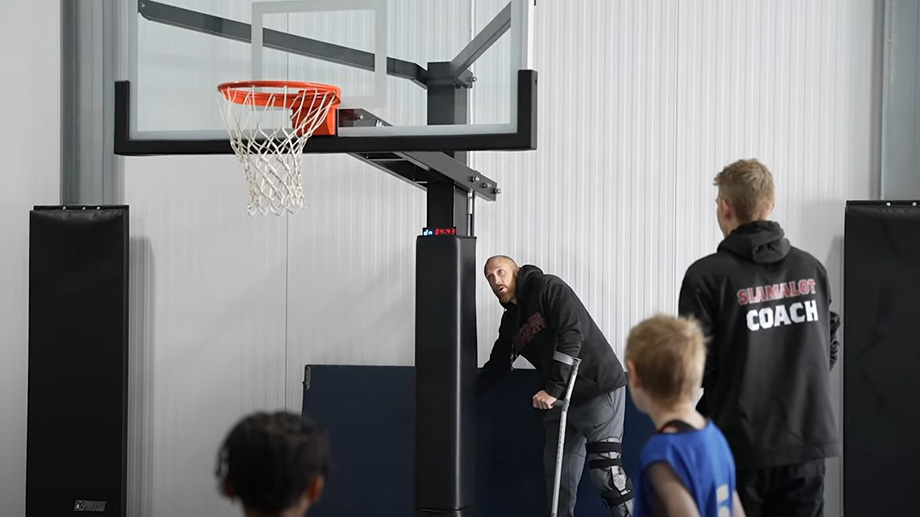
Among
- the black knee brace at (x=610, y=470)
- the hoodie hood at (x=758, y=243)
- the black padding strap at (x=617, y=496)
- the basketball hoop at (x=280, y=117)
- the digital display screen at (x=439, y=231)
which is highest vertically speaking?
the basketball hoop at (x=280, y=117)

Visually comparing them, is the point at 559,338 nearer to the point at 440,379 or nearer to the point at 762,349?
the point at 440,379

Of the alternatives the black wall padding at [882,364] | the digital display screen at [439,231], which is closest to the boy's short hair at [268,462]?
the digital display screen at [439,231]

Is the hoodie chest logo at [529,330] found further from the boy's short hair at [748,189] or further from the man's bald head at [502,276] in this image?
the boy's short hair at [748,189]

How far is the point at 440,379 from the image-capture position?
18.8 ft

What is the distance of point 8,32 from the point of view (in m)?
7.87

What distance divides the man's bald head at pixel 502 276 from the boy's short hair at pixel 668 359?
355cm

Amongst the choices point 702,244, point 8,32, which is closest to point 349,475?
point 702,244

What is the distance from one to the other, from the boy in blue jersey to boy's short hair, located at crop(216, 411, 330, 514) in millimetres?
1009

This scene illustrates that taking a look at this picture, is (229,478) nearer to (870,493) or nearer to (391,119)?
(391,119)

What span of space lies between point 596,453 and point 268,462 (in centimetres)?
434

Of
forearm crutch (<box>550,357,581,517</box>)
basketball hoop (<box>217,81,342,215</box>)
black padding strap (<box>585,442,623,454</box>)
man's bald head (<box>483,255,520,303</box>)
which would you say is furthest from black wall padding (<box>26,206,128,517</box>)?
black padding strap (<box>585,442,623,454</box>)

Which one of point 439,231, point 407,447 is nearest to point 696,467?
point 439,231

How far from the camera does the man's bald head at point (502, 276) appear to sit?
21.0 feet

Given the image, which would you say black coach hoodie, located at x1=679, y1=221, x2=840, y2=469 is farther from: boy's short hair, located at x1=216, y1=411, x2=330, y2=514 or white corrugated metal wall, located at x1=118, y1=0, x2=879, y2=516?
white corrugated metal wall, located at x1=118, y1=0, x2=879, y2=516
